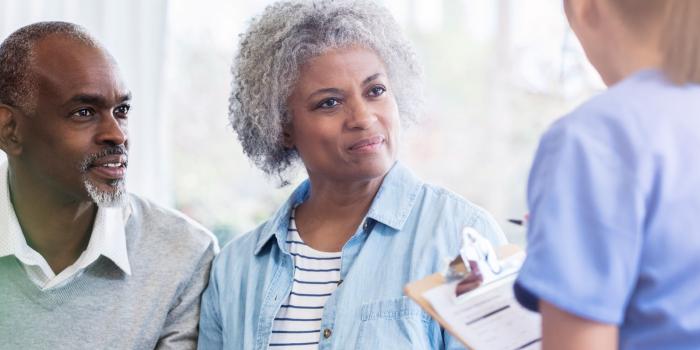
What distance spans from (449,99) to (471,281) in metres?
2.26

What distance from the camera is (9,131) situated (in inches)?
71.3

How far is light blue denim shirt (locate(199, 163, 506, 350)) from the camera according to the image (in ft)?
4.99

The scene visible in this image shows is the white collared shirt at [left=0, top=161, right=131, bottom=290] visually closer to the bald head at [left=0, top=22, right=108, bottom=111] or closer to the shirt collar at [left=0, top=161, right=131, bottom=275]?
the shirt collar at [left=0, top=161, right=131, bottom=275]

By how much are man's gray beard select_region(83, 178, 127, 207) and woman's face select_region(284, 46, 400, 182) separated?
1.30 ft

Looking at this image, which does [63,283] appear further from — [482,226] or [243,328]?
[482,226]

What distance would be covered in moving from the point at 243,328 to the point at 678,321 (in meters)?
1.09

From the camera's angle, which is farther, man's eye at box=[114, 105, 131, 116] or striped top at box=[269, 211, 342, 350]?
man's eye at box=[114, 105, 131, 116]

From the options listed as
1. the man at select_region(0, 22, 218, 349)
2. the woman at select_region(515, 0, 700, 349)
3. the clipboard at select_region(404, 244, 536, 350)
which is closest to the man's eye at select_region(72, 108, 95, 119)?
the man at select_region(0, 22, 218, 349)

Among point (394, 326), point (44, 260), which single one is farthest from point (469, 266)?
point (44, 260)

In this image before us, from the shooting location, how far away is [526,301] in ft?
2.60

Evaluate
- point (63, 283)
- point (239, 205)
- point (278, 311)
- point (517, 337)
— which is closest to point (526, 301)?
point (517, 337)

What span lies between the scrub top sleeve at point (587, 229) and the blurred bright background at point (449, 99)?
6.83ft

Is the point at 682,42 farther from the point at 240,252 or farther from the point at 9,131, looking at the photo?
the point at 9,131

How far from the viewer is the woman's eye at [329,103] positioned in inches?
66.1
